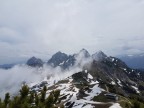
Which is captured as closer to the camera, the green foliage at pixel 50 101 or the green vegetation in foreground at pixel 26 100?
the green vegetation in foreground at pixel 26 100

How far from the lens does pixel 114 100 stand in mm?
178750

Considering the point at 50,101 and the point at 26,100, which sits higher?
the point at 26,100

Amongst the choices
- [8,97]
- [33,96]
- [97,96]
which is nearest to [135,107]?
[33,96]

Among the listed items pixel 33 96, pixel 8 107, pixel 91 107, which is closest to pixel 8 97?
pixel 8 107

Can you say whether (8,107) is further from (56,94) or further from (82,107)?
(82,107)

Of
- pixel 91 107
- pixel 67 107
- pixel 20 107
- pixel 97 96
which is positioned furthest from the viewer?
pixel 97 96

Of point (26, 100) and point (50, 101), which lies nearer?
point (26, 100)

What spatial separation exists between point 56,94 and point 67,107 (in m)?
132

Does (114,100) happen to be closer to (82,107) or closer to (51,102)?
(82,107)

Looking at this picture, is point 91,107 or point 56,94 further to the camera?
point 91,107

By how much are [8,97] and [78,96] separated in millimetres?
153605

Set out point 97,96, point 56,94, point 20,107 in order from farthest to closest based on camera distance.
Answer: point 97,96 < point 56,94 < point 20,107

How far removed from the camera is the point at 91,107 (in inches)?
6270

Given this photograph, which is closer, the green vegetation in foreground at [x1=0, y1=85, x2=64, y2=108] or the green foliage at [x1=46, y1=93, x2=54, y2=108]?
the green vegetation in foreground at [x1=0, y1=85, x2=64, y2=108]
